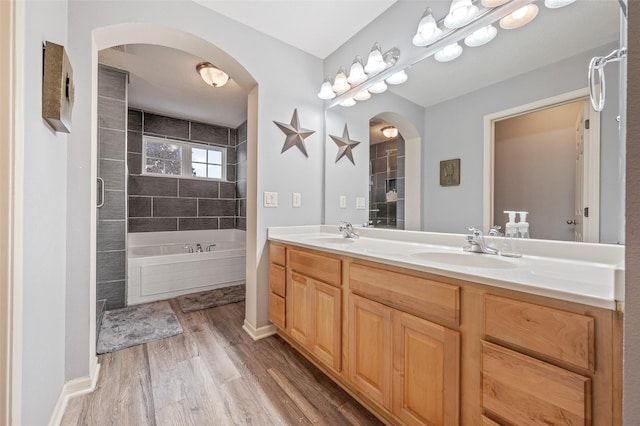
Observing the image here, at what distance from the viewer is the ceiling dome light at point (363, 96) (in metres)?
2.11

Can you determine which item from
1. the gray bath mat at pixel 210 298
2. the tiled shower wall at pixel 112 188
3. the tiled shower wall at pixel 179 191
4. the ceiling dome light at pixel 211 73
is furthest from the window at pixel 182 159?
the gray bath mat at pixel 210 298

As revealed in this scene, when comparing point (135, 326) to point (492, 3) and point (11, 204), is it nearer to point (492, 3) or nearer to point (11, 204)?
point (11, 204)

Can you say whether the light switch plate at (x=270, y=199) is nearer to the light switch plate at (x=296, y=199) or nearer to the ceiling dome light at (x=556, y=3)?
the light switch plate at (x=296, y=199)

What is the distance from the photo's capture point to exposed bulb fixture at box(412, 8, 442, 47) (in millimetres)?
1539

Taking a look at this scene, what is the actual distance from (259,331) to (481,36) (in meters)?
2.39

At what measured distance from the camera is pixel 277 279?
1997 mm

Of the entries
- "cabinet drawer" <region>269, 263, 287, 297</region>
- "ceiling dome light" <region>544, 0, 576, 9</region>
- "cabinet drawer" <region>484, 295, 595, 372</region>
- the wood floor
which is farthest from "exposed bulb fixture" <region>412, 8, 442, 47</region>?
the wood floor

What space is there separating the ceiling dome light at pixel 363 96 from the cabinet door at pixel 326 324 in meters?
1.51

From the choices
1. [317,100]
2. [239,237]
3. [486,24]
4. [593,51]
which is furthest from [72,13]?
[239,237]

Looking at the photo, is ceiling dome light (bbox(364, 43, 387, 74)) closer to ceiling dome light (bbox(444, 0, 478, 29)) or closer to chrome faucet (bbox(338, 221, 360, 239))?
ceiling dome light (bbox(444, 0, 478, 29))

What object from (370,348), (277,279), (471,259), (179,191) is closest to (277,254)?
(277,279)

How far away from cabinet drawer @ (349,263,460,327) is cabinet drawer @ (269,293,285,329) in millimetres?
805

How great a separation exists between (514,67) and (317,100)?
1523mm

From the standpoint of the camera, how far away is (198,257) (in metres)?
3.18
